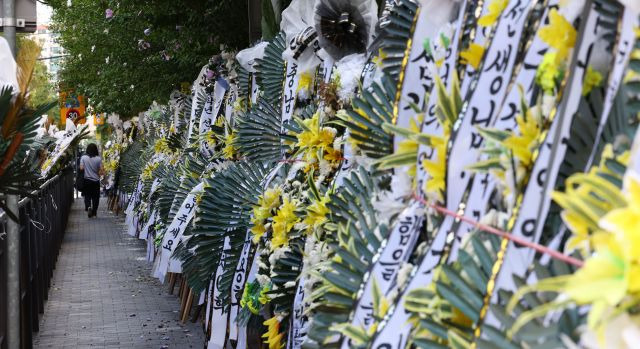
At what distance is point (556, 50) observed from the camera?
185 centimetres

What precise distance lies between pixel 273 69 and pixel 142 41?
743 centimetres

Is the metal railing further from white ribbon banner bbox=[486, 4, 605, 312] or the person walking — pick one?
the person walking

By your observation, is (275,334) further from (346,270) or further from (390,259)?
(390,259)

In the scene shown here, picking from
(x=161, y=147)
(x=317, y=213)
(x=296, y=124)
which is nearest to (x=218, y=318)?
(x=296, y=124)

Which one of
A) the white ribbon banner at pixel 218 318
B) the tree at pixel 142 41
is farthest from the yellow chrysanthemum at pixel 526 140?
the tree at pixel 142 41

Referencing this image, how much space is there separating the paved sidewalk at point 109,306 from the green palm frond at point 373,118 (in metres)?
5.08

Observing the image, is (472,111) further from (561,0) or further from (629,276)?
(629,276)

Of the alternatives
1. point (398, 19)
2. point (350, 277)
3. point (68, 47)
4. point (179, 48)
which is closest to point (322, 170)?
point (398, 19)

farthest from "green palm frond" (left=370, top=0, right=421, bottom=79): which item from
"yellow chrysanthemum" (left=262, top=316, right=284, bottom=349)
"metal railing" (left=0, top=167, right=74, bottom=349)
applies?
"metal railing" (left=0, top=167, right=74, bottom=349)

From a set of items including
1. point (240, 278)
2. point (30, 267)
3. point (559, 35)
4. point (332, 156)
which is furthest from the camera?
point (30, 267)

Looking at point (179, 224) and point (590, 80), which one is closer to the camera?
point (590, 80)

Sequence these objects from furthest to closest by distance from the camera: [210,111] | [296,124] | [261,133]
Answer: [210,111], [261,133], [296,124]

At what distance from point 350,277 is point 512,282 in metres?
0.85

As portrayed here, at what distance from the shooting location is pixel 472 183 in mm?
2051
